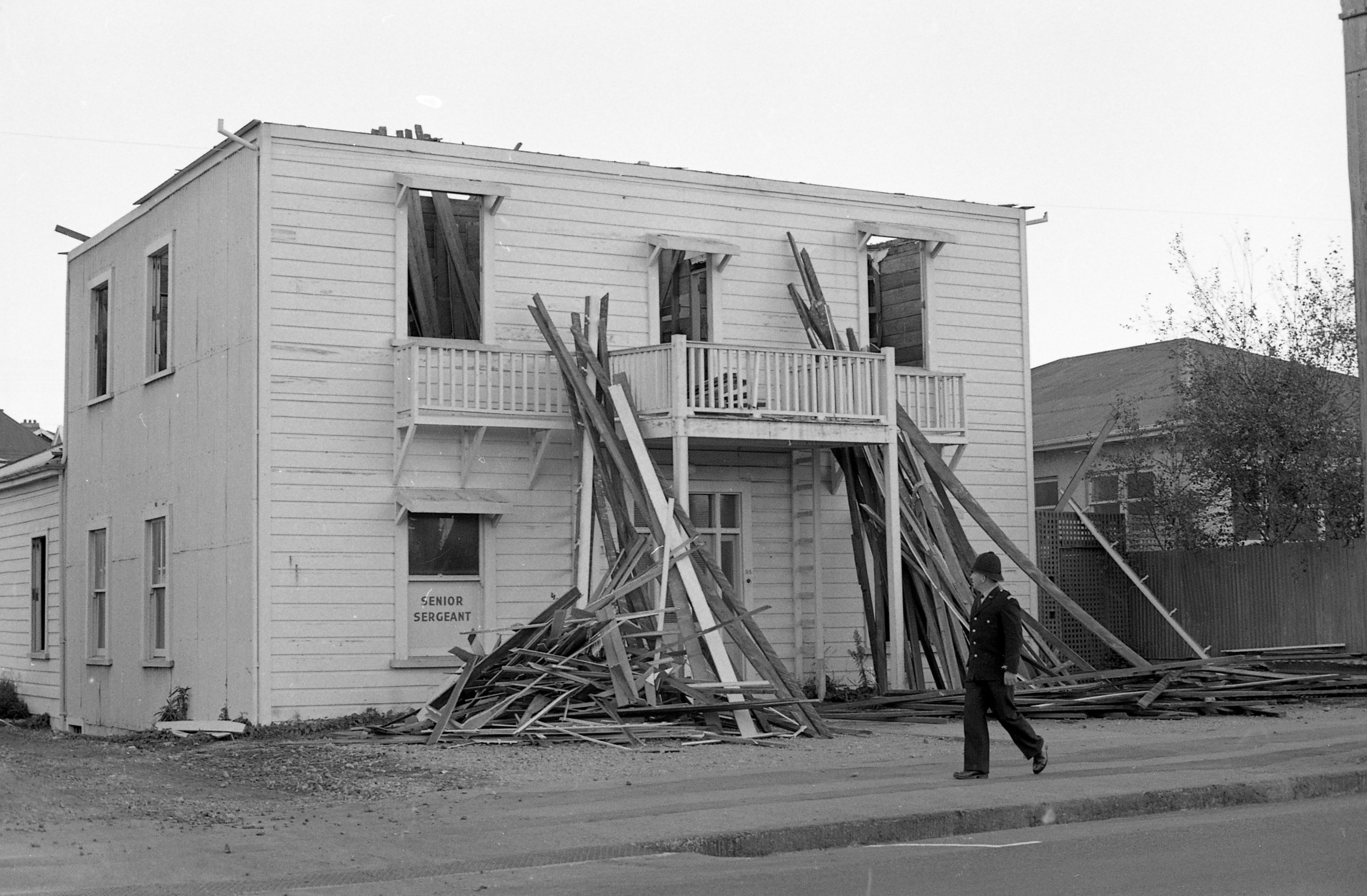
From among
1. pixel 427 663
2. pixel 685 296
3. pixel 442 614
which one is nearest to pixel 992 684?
pixel 427 663

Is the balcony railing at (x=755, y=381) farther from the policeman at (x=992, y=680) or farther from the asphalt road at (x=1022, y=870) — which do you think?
the asphalt road at (x=1022, y=870)

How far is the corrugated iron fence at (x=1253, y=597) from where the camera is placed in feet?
78.7

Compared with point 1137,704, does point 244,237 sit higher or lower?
higher

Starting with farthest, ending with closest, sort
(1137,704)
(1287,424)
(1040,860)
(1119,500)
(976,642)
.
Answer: (1119,500)
(1287,424)
(1137,704)
(976,642)
(1040,860)

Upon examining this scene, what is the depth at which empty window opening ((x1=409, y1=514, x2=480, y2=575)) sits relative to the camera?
20.3 meters

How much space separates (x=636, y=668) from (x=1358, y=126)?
27.8 ft

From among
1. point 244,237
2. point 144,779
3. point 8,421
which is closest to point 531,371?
point 244,237

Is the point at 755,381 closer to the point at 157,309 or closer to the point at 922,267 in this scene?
the point at 922,267

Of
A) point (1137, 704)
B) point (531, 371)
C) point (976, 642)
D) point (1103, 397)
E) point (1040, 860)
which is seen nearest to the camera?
point (1040, 860)

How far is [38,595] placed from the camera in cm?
2695

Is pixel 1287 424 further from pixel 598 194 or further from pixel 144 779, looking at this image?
pixel 144 779

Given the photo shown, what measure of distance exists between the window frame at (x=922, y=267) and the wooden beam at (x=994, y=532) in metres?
1.82

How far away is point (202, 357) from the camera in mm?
21141

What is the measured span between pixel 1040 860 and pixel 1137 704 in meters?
10.2
